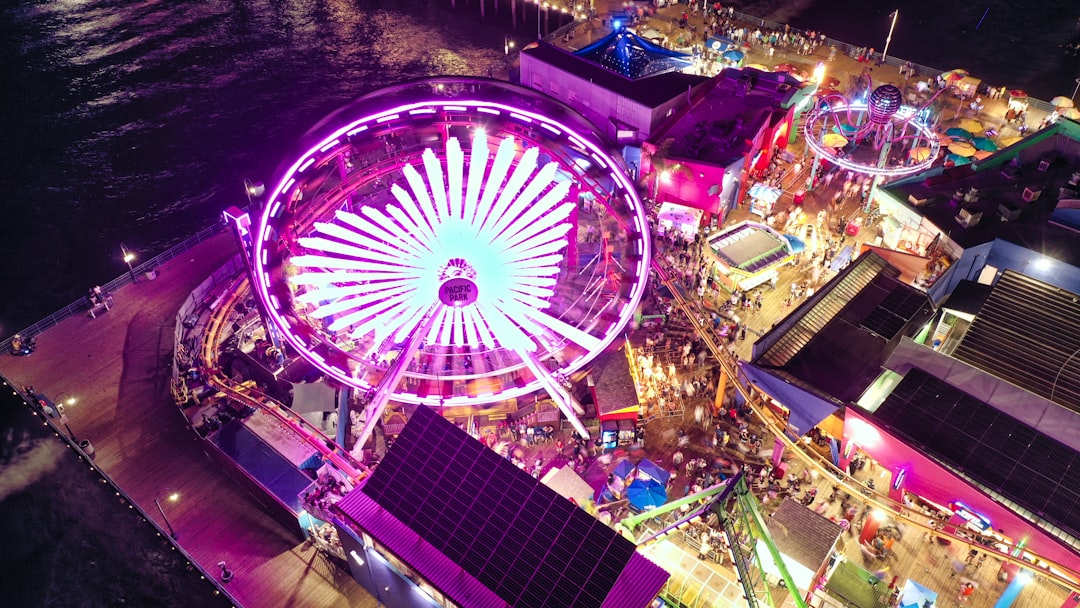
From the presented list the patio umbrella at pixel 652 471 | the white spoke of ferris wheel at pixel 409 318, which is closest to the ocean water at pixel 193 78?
the white spoke of ferris wheel at pixel 409 318

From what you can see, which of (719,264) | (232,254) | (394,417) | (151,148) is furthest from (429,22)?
(394,417)

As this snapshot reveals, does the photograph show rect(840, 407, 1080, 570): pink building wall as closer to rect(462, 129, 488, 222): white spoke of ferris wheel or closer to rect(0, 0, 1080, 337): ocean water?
rect(462, 129, 488, 222): white spoke of ferris wheel

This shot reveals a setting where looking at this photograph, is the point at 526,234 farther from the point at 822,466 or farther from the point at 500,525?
the point at 822,466

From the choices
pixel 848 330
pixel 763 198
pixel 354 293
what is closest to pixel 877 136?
pixel 763 198

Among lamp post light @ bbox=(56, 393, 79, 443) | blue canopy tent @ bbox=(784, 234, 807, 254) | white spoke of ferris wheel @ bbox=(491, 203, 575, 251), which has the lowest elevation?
lamp post light @ bbox=(56, 393, 79, 443)

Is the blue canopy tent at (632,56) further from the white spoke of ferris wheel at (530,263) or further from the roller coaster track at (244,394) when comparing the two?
the roller coaster track at (244,394)

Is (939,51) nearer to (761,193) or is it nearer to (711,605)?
(761,193)

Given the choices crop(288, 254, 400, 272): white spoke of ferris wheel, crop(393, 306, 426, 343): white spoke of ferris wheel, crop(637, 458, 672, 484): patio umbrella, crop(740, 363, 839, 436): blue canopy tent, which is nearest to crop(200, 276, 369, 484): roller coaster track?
crop(393, 306, 426, 343): white spoke of ferris wheel
